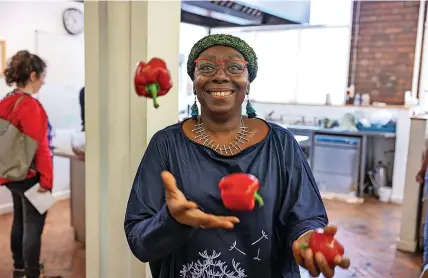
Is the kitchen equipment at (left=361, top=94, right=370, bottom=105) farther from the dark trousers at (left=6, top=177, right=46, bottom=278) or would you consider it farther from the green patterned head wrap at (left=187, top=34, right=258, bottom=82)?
the green patterned head wrap at (left=187, top=34, right=258, bottom=82)

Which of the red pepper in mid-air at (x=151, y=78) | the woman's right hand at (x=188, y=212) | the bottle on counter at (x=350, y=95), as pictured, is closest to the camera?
the woman's right hand at (x=188, y=212)

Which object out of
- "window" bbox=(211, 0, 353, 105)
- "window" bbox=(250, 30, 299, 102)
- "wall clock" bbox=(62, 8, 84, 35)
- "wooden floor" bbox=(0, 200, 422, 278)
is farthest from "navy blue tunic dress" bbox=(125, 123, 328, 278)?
"window" bbox=(250, 30, 299, 102)

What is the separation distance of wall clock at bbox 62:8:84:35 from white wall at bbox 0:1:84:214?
46 millimetres

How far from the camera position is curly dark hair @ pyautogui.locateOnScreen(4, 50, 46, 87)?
2309mm

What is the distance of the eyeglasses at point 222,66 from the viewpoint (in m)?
1.05

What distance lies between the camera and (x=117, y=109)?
1.60 m

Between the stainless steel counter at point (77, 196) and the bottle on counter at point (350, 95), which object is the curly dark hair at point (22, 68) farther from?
the bottle on counter at point (350, 95)

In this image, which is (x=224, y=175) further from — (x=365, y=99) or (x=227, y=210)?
(x=365, y=99)

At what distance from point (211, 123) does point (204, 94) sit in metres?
0.09

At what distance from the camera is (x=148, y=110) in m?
1.52

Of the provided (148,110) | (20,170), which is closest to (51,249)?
(20,170)

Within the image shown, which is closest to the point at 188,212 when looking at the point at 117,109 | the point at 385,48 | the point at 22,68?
the point at 117,109

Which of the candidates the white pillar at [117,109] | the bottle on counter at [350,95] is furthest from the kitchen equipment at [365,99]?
the white pillar at [117,109]

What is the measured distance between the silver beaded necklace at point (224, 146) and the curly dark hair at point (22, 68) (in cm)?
155
